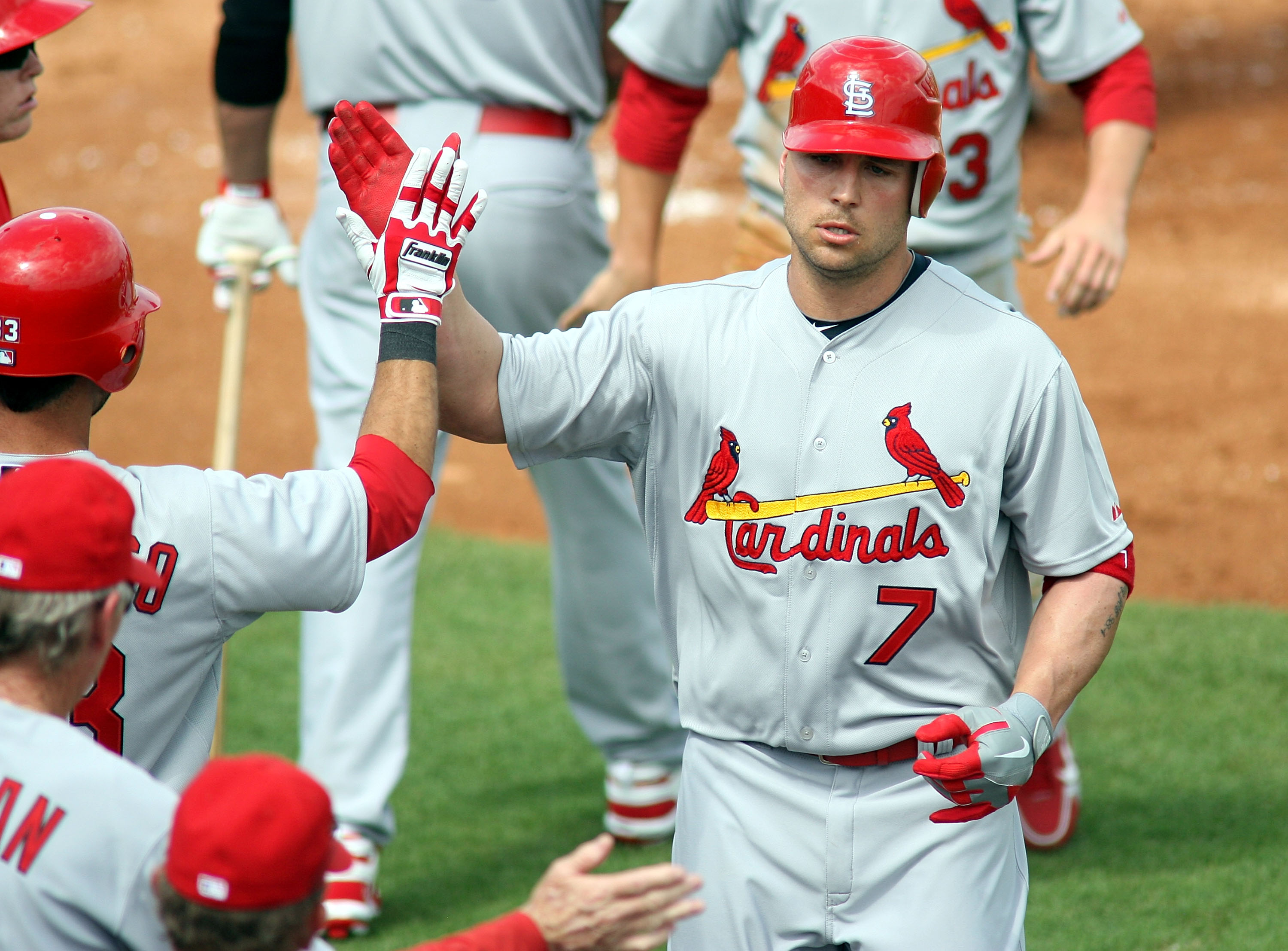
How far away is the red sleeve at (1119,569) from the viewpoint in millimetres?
2432

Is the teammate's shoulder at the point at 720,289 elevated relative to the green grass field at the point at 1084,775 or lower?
elevated

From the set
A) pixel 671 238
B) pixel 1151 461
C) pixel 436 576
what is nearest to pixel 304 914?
pixel 436 576

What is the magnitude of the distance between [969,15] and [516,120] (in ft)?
3.53

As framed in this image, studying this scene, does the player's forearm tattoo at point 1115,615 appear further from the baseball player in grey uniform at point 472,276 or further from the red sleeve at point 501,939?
the baseball player in grey uniform at point 472,276

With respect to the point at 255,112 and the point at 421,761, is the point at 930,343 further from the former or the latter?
the point at 421,761

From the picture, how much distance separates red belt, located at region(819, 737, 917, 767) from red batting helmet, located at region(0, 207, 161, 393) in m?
1.20

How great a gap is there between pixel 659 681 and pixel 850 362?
1778 millimetres

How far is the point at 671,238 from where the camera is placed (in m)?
10.5

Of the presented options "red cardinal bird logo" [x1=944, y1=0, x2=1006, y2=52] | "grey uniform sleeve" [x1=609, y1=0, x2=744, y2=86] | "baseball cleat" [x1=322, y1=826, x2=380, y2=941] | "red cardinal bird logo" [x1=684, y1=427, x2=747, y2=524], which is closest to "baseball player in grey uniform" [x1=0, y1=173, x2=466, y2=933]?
"red cardinal bird logo" [x1=684, y1=427, x2=747, y2=524]

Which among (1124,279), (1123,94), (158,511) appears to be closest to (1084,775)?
(1123,94)

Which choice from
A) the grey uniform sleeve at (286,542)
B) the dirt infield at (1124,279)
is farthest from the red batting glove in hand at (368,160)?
the dirt infield at (1124,279)

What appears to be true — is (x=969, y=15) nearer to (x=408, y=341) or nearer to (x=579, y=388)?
(x=579, y=388)

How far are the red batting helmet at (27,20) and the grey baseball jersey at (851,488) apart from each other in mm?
1128

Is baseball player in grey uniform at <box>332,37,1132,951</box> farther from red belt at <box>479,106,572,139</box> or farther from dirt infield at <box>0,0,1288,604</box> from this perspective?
dirt infield at <box>0,0,1288,604</box>
